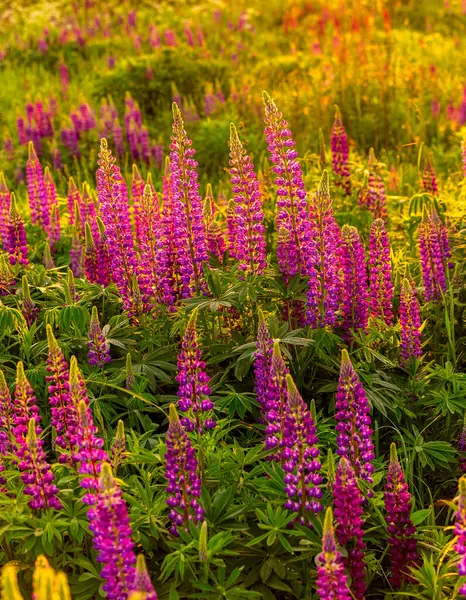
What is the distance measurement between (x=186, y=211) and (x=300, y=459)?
5.26 feet

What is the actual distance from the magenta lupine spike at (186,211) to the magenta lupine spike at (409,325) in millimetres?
958

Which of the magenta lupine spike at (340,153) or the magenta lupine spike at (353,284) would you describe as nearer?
the magenta lupine spike at (353,284)

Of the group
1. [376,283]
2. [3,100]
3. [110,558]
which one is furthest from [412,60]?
[110,558]

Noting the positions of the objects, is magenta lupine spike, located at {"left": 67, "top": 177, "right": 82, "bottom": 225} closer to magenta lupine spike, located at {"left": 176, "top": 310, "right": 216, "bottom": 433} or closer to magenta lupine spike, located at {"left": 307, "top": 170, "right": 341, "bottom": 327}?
magenta lupine spike, located at {"left": 307, "top": 170, "right": 341, "bottom": 327}

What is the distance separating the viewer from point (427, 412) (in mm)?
4055

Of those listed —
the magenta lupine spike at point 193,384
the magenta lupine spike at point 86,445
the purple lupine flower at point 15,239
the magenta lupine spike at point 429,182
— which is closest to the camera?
the magenta lupine spike at point 86,445

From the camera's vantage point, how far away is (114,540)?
98.5 inches

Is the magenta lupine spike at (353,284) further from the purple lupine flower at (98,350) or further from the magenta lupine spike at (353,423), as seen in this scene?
the purple lupine flower at (98,350)

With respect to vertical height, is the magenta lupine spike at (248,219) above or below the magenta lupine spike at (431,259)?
above

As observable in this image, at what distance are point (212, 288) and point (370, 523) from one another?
4.26 feet

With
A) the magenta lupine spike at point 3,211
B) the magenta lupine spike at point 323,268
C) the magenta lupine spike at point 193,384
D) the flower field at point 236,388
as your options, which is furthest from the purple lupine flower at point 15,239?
the magenta lupine spike at point 193,384

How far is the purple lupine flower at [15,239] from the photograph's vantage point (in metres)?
4.62

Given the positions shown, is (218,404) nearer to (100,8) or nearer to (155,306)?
(155,306)

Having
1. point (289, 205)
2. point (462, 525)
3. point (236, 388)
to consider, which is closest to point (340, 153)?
point (289, 205)
